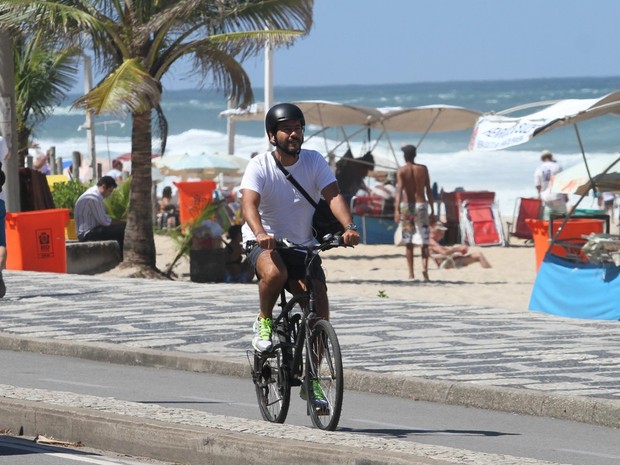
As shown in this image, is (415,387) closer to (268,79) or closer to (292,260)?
(292,260)

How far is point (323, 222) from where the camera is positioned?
7551 mm

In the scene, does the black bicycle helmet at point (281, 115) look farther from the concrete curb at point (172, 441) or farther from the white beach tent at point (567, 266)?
the white beach tent at point (567, 266)

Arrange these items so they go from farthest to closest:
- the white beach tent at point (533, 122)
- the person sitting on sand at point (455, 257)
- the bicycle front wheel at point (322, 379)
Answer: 1. the person sitting on sand at point (455, 257)
2. the white beach tent at point (533, 122)
3. the bicycle front wheel at point (322, 379)

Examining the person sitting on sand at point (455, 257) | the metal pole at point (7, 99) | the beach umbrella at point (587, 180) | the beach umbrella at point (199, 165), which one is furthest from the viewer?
the beach umbrella at point (199, 165)

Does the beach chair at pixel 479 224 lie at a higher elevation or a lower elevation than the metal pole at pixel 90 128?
lower

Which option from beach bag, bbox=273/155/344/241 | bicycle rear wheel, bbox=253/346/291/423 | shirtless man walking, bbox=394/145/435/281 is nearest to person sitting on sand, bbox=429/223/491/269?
shirtless man walking, bbox=394/145/435/281

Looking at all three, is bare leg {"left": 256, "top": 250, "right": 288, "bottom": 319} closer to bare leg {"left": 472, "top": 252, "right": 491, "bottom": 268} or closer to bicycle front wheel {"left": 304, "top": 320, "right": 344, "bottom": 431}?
bicycle front wheel {"left": 304, "top": 320, "right": 344, "bottom": 431}

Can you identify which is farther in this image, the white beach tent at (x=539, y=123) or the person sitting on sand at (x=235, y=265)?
the person sitting on sand at (x=235, y=265)

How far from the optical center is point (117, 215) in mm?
23547

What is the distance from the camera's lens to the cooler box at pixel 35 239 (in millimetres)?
18203

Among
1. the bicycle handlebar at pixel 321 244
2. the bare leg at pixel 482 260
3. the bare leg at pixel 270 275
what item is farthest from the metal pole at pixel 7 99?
the bicycle handlebar at pixel 321 244

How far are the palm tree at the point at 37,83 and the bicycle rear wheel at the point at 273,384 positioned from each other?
58.4 ft

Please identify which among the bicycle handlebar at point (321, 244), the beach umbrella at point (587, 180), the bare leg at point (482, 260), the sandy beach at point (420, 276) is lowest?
the sandy beach at point (420, 276)

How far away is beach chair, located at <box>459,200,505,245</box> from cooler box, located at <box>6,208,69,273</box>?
1089 cm
